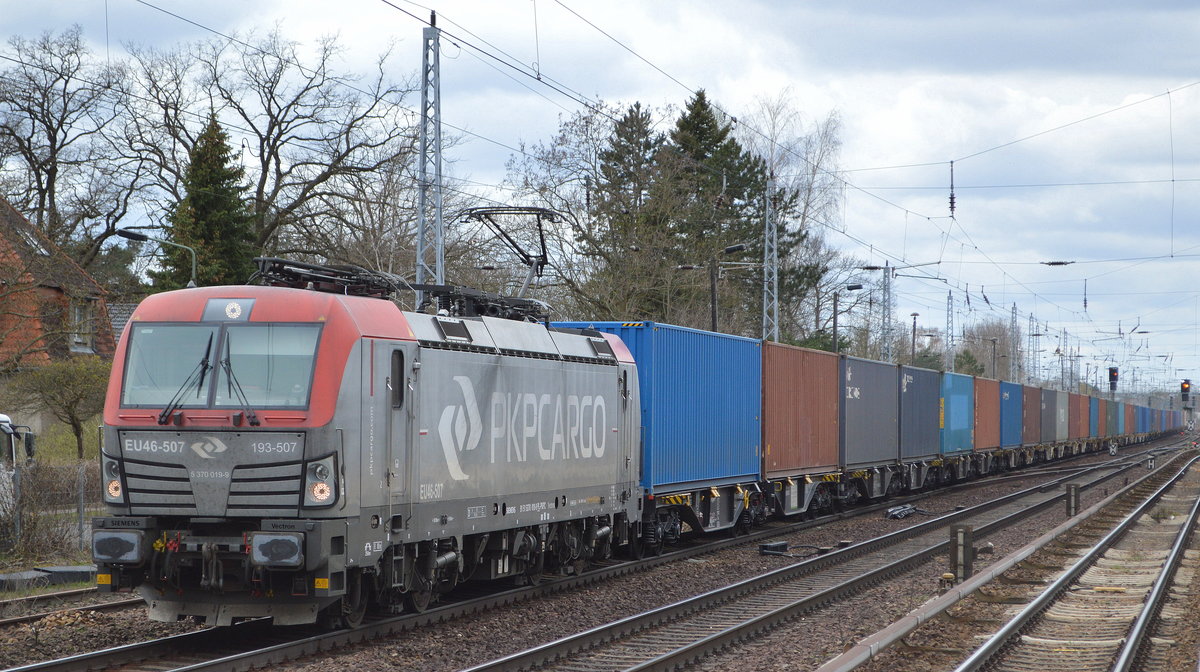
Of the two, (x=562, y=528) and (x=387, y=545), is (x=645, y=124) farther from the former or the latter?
(x=387, y=545)

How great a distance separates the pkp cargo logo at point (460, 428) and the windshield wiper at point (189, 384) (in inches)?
95.5

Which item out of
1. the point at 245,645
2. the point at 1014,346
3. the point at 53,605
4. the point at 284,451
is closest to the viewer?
the point at 284,451

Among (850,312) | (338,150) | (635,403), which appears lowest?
(635,403)

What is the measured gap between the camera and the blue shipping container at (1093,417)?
213 feet

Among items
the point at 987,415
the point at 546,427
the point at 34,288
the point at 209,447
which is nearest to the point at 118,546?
the point at 209,447

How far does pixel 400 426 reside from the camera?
36.0 feet

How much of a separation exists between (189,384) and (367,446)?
63.7 inches

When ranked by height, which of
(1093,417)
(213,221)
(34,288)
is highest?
(213,221)

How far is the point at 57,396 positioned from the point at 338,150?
669 inches

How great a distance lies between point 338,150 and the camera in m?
43.2

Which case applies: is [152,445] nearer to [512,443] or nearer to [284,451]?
[284,451]

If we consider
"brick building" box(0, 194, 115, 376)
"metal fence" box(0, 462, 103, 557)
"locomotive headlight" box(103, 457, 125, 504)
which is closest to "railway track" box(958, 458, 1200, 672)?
"locomotive headlight" box(103, 457, 125, 504)

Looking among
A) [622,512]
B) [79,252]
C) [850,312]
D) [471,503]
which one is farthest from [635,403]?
[850,312]

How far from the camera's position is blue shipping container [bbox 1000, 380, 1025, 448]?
43094 millimetres
